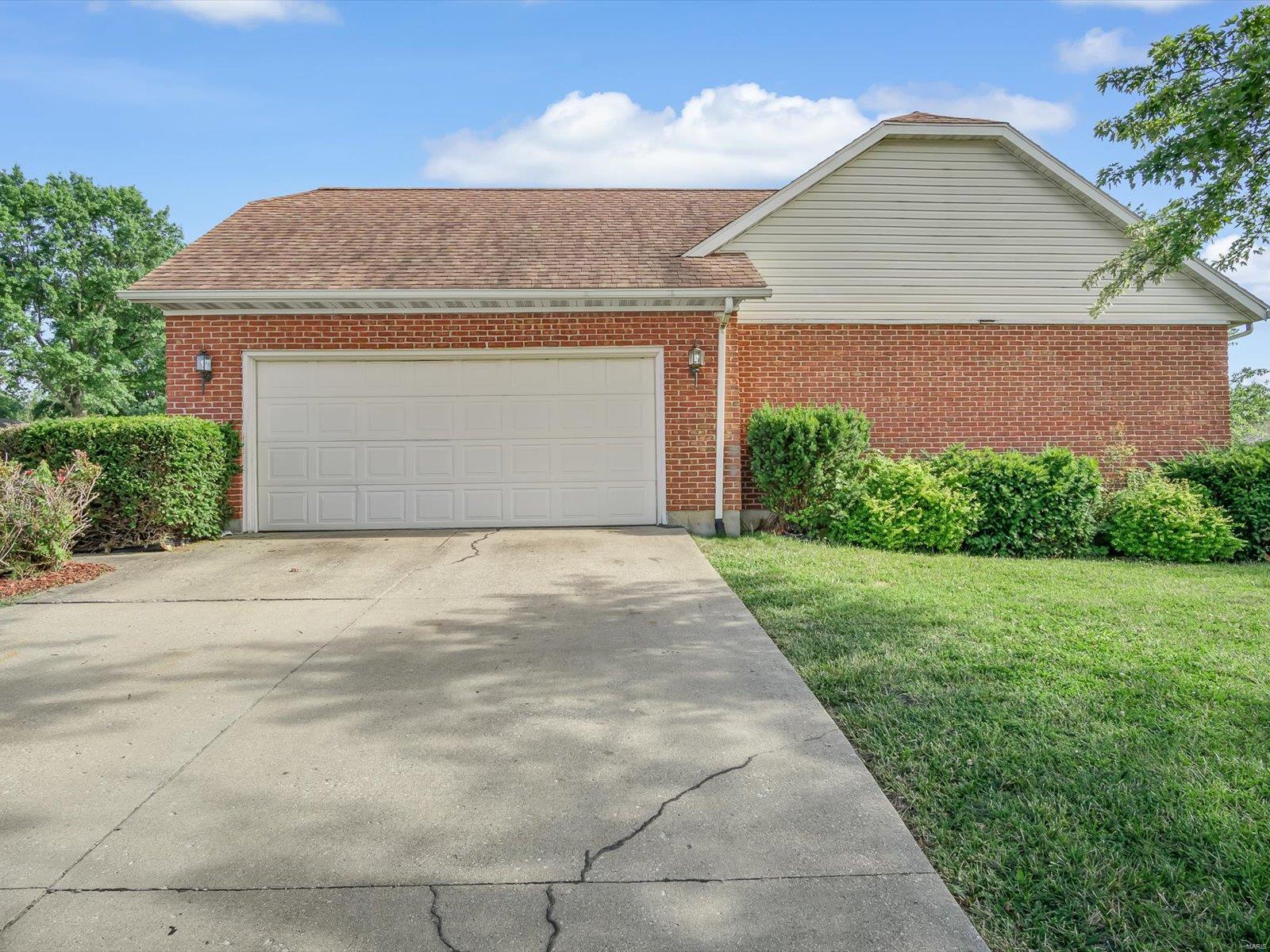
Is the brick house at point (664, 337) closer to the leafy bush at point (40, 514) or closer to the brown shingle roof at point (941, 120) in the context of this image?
the brown shingle roof at point (941, 120)

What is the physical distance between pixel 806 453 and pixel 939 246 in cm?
404

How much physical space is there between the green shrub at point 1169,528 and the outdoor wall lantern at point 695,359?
5.33 metres

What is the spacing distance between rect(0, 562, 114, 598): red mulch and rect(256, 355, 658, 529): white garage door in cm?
211

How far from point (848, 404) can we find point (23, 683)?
9.13m

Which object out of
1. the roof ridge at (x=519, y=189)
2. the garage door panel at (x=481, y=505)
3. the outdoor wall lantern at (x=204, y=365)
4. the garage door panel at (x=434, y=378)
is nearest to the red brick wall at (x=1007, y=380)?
the garage door panel at (x=481, y=505)

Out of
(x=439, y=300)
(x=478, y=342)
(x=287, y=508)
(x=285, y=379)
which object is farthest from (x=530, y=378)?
(x=287, y=508)

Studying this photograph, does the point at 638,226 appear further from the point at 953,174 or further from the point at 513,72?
the point at 953,174

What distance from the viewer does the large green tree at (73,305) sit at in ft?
93.9

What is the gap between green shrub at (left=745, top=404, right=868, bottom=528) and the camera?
8.62m

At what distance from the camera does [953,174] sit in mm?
10188

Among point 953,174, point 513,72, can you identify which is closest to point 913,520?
point 953,174

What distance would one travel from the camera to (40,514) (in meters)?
6.84

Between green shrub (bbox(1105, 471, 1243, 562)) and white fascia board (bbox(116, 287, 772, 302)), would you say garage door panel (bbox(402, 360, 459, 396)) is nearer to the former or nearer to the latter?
white fascia board (bbox(116, 287, 772, 302))

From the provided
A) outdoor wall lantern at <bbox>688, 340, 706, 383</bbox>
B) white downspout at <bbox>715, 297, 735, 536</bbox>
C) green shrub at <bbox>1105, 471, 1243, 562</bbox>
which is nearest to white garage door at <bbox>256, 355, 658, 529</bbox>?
outdoor wall lantern at <bbox>688, 340, 706, 383</bbox>
